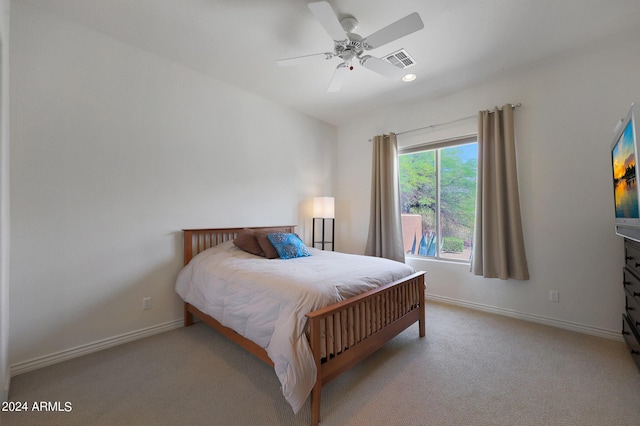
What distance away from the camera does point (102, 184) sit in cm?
241

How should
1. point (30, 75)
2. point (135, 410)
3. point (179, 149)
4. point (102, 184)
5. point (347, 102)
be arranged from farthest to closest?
point (347, 102) < point (179, 149) < point (102, 184) < point (30, 75) < point (135, 410)

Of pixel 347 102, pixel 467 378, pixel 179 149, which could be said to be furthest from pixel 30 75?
pixel 467 378

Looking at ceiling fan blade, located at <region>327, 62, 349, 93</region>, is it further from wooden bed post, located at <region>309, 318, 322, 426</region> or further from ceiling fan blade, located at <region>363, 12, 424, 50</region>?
wooden bed post, located at <region>309, 318, 322, 426</region>

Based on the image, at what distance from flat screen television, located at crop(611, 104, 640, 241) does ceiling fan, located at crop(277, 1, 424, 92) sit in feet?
4.83

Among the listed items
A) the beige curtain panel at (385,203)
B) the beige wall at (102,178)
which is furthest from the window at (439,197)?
the beige wall at (102,178)

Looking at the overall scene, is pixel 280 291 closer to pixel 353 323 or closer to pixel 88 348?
pixel 353 323

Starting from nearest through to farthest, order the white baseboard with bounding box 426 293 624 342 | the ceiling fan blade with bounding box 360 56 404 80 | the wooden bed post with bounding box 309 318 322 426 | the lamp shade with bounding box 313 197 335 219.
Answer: the wooden bed post with bounding box 309 318 322 426 → the ceiling fan blade with bounding box 360 56 404 80 → the white baseboard with bounding box 426 293 624 342 → the lamp shade with bounding box 313 197 335 219

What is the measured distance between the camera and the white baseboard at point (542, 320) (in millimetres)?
2545

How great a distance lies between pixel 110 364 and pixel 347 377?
187 centimetres

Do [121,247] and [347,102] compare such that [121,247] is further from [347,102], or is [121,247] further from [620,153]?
[620,153]

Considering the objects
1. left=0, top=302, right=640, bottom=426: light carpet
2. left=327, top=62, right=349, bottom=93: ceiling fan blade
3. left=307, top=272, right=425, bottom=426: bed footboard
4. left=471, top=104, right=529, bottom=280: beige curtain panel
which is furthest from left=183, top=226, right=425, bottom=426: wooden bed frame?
left=327, top=62, right=349, bottom=93: ceiling fan blade

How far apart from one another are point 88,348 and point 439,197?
419 centimetres

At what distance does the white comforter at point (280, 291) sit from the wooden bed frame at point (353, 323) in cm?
8

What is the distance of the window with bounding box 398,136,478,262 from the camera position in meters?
3.53
